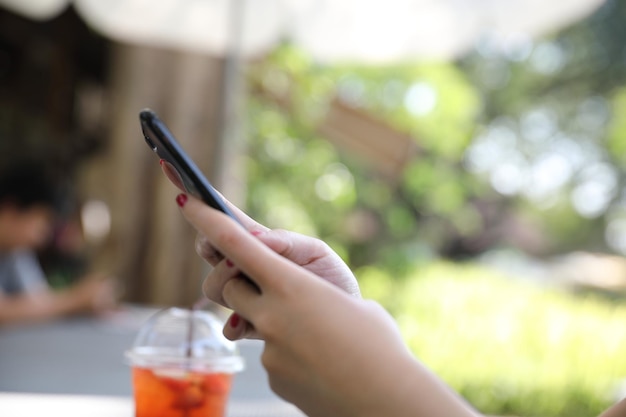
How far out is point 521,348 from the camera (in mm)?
5633

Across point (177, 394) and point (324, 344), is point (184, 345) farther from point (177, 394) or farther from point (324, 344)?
point (324, 344)

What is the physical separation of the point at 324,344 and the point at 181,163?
201 mm

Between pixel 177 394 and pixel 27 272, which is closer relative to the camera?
pixel 177 394

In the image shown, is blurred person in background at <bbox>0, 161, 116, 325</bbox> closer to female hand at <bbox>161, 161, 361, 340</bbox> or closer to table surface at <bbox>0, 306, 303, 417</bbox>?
table surface at <bbox>0, 306, 303, 417</bbox>

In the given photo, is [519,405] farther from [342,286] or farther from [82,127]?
[82,127]

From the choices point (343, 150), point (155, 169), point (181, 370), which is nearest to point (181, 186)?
point (181, 370)

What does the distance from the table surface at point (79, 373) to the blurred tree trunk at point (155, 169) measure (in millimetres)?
1386

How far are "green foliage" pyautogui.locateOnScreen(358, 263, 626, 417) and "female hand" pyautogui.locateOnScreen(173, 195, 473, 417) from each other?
346cm

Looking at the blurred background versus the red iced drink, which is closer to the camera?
the red iced drink

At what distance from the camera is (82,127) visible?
940 centimetres

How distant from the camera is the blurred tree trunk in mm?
4730

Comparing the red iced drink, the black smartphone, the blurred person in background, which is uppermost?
the black smartphone

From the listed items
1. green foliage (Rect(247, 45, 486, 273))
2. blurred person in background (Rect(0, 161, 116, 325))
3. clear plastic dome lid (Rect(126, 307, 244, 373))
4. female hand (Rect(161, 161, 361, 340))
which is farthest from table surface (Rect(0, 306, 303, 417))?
green foliage (Rect(247, 45, 486, 273))

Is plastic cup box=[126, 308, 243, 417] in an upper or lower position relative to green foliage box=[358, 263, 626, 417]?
upper
